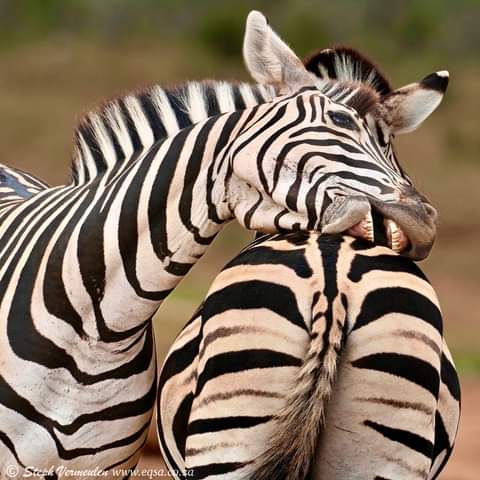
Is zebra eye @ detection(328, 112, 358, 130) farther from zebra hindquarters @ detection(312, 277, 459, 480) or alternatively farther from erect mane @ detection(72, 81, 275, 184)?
zebra hindquarters @ detection(312, 277, 459, 480)

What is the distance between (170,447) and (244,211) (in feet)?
3.11

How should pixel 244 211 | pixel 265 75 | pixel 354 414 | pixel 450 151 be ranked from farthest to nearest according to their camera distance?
pixel 450 151 < pixel 265 75 < pixel 244 211 < pixel 354 414

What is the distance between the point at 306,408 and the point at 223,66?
2656cm

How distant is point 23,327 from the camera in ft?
13.9

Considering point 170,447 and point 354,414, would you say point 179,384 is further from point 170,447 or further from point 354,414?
point 354,414

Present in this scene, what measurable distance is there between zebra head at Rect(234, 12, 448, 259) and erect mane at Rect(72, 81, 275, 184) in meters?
0.17

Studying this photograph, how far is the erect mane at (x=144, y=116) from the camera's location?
4.37m

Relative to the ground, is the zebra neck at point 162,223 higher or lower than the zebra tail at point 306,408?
higher

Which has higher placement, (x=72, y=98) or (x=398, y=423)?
(x=72, y=98)

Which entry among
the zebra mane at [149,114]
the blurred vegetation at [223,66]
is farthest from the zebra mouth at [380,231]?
the blurred vegetation at [223,66]

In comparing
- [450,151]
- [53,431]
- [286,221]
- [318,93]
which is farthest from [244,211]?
[450,151]

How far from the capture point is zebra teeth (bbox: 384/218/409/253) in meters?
3.63

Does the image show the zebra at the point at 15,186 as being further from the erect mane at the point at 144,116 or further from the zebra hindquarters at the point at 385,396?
the zebra hindquarters at the point at 385,396

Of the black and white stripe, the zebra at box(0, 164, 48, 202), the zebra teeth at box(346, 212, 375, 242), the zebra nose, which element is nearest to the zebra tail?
the zebra teeth at box(346, 212, 375, 242)
